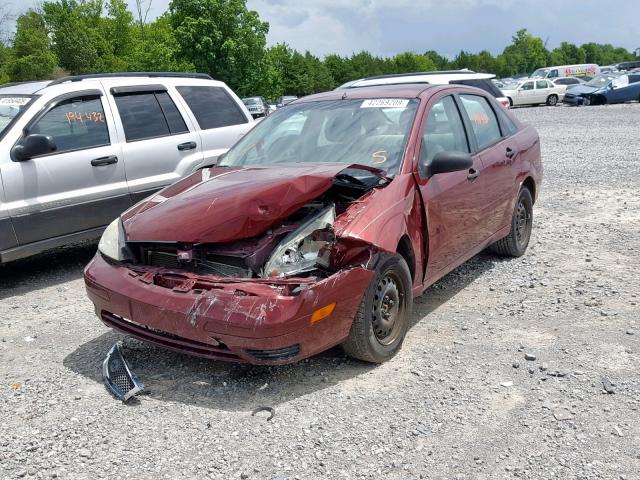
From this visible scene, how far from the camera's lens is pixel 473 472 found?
2977 millimetres

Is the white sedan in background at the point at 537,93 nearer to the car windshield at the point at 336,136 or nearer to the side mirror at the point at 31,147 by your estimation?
the car windshield at the point at 336,136

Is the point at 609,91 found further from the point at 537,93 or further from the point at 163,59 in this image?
the point at 163,59

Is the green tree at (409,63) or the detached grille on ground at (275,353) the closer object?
the detached grille on ground at (275,353)

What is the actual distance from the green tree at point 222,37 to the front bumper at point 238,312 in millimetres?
41793

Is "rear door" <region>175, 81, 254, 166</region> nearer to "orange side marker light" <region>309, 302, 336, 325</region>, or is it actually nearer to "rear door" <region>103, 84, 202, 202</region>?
"rear door" <region>103, 84, 202, 202</region>

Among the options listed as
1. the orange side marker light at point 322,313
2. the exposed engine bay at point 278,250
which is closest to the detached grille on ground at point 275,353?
the orange side marker light at point 322,313

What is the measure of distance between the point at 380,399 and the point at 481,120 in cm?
303

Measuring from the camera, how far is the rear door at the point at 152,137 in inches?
263

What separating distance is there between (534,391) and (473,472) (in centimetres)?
92

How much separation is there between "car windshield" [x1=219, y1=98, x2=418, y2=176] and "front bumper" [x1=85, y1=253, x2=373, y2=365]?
1186 millimetres

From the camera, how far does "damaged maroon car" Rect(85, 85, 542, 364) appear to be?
3.56 metres

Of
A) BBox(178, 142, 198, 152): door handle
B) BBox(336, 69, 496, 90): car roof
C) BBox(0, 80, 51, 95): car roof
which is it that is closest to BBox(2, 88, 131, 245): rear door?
BBox(0, 80, 51, 95): car roof

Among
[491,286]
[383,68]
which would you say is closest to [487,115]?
[491,286]

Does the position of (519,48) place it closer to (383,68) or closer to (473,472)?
(383,68)
